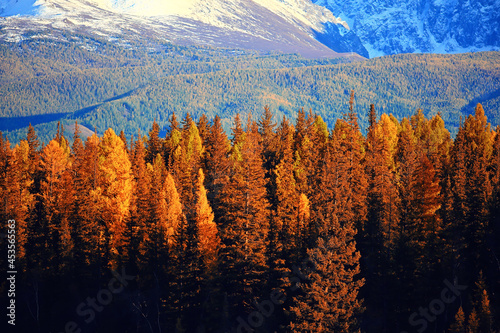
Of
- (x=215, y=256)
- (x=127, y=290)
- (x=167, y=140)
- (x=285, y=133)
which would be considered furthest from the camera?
(x=167, y=140)

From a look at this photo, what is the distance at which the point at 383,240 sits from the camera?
5109 cm

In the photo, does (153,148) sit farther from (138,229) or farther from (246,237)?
(246,237)

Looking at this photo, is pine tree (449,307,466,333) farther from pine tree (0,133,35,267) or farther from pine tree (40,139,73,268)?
pine tree (0,133,35,267)

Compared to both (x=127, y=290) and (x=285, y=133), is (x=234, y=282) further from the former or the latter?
(x=285, y=133)

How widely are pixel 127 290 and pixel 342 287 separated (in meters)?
23.9

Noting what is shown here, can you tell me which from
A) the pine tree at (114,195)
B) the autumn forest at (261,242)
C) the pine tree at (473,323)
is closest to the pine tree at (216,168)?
the autumn forest at (261,242)

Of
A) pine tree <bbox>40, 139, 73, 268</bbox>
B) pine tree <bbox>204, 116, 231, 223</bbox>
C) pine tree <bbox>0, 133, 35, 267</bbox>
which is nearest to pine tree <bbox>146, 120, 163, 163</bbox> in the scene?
pine tree <bbox>204, 116, 231, 223</bbox>

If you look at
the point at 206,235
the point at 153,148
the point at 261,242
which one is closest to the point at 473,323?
the point at 261,242

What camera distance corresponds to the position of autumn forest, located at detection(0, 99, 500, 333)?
47.4 metres

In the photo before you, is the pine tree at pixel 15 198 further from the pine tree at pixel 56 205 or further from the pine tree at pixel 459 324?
the pine tree at pixel 459 324

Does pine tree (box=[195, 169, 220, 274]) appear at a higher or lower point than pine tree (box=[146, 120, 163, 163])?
lower

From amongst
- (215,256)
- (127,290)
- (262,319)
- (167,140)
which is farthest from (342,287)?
(167,140)

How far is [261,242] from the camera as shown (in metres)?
49.3

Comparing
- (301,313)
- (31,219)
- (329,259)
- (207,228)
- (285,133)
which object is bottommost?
(301,313)
